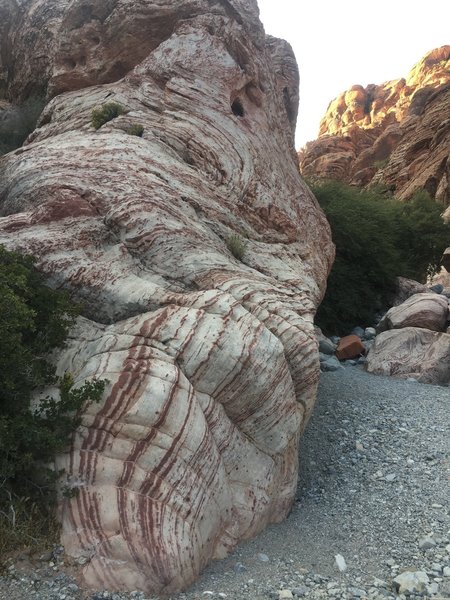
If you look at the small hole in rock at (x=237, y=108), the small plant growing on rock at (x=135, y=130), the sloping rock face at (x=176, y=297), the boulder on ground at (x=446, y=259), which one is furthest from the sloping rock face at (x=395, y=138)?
the small plant growing on rock at (x=135, y=130)

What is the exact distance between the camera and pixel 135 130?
966cm

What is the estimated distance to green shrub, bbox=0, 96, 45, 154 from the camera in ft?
50.6

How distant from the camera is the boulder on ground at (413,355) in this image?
1085 cm

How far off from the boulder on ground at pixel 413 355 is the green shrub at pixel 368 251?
4.00 meters

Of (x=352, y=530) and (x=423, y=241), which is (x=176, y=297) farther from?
(x=423, y=241)

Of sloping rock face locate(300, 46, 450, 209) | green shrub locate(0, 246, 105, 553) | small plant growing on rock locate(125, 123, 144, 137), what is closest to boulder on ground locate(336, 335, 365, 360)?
small plant growing on rock locate(125, 123, 144, 137)

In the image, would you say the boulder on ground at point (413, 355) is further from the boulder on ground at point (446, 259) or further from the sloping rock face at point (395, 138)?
the sloping rock face at point (395, 138)

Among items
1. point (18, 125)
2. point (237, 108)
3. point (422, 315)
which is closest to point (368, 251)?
point (422, 315)

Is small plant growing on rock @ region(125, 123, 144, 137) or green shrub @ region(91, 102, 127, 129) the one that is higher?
green shrub @ region(91, 102, 127, 129)

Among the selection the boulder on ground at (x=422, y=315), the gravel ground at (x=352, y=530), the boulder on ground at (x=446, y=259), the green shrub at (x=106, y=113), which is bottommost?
the gravel ground at (x=352, y=530)

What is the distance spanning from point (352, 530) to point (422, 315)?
28.5 feet

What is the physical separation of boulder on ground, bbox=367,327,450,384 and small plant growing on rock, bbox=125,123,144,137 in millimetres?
6703

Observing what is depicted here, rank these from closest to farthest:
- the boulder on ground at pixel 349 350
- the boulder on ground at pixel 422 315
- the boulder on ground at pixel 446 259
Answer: the boulder on ground at pixel 349 350, the boulder on ground at pixel 422 315, the boulder on ground at pixel 446 259

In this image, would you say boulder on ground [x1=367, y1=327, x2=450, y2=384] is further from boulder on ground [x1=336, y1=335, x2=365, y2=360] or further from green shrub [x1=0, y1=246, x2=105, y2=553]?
green shrub [x1=0, y1=246, x2=105, y2=553]
